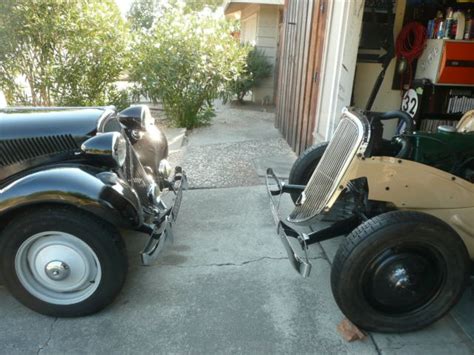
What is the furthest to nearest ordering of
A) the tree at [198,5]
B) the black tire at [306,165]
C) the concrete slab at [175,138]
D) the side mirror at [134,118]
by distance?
the tree at [198,5] → the concrete slab at [175,138] → the side mirror at [134,118] → the black tire at [306,165]

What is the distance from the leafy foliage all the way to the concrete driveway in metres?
3.94

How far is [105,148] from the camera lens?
2588mm

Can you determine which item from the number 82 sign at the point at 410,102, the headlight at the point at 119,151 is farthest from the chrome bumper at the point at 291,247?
the number 82 sign at the point at 410,102

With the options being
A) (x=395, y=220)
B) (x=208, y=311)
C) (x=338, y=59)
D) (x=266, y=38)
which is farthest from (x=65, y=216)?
(x=266, y=38)

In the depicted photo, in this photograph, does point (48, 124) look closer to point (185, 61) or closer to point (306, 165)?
point (306, 165)

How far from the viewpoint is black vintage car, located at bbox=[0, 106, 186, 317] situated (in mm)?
2320

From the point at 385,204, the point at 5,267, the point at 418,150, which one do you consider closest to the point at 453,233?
the point at 385,204

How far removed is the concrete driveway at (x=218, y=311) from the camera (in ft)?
7.47

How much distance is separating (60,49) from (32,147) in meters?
5.06

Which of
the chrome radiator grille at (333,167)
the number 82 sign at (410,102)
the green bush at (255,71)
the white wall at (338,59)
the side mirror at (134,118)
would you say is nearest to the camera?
the chrome radiator grille at (333,167)

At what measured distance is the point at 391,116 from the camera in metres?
2.86

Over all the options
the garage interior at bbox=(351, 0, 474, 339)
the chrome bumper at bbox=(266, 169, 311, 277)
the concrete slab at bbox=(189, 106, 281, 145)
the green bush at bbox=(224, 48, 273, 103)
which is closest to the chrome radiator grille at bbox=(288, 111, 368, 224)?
the chrome bumper at bbox=(266, 169, 311, 277)

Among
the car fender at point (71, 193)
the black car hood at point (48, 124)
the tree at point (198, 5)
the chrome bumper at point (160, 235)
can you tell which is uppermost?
the tree at point (198, 5)

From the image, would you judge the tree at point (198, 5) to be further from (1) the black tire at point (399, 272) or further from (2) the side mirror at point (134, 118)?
(1) the black tire at point (399, 272)
